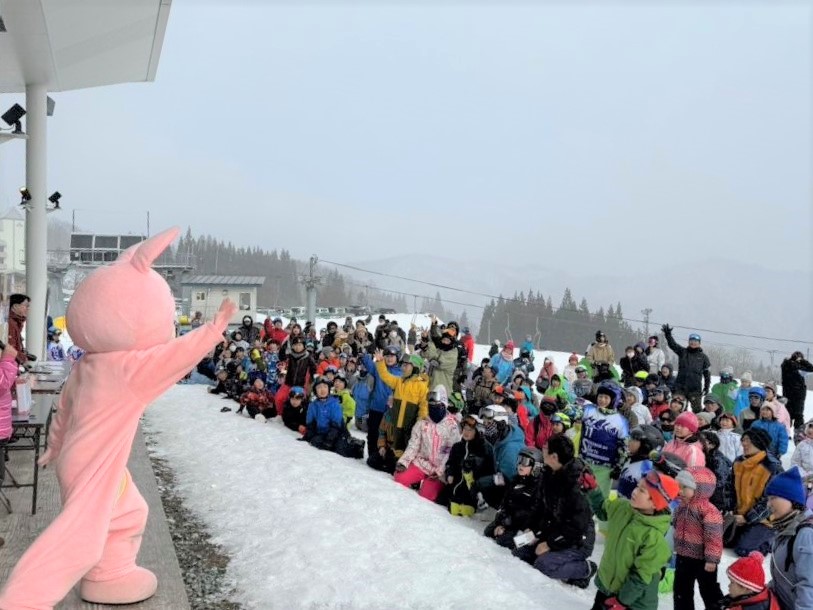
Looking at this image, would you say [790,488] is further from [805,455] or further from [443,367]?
[443,367]

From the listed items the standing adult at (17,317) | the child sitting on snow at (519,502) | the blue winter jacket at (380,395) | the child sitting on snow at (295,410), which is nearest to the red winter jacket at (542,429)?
the child sitting on snow at (519,502)

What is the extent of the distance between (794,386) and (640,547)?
10.1 meters

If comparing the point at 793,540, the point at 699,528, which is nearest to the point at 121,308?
the point at 793,540

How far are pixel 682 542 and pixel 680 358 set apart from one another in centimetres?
857

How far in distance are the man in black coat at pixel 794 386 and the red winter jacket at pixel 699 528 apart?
360 inches

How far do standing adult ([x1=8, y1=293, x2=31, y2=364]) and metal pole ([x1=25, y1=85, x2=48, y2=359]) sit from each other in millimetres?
3097

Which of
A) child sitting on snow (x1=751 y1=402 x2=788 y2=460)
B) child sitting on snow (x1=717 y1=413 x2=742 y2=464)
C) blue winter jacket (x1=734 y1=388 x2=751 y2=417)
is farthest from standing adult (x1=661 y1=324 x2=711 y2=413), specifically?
child sitting on snow (x1=717 y1=413 x2=742 y2=464)

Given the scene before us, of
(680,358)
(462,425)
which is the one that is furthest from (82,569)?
(680,358)

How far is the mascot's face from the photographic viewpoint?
11.6 ft

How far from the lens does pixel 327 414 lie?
31.6ft

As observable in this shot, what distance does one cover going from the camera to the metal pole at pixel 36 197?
489 inches

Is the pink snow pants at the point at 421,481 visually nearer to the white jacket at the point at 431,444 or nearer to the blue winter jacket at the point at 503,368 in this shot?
the white jacket at the point at 431,444

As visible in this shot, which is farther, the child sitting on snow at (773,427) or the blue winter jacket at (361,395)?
the blue winter jacket at (361,395)

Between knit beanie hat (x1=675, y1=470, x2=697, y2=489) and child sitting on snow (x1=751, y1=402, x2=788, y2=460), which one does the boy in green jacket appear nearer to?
knit beanie hat (x1=675, y1=470, x2=697, y2=489)
